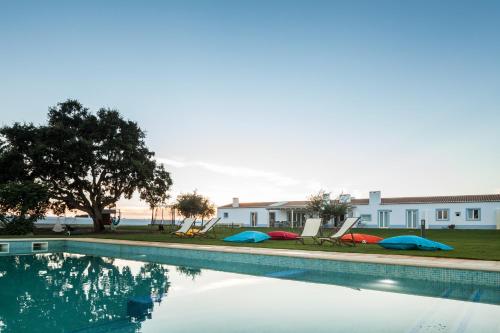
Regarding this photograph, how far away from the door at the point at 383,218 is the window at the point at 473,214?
5.81 m

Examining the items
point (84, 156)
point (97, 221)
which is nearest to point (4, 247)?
point (84, 156)

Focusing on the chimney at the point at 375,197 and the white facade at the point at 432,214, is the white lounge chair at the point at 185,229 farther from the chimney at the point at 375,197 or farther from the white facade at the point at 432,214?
the chimney at the point at 375,197

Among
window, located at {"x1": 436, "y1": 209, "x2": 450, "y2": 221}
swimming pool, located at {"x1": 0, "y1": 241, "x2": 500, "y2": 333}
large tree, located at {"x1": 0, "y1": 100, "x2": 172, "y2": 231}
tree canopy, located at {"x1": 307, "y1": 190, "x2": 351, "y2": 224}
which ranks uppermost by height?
large tree, located at {"x1": 0, "y1": 100, "x2": 172, "y2": 231}

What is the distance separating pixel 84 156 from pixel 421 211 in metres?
25.2

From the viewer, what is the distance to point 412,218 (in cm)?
3170

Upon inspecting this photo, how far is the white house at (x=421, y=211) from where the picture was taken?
95.7ft

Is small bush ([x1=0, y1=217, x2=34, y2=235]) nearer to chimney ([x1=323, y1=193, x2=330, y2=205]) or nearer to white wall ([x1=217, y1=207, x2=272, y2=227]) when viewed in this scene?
chimney ([x1=323, y1=193, x2=330, y2=205])

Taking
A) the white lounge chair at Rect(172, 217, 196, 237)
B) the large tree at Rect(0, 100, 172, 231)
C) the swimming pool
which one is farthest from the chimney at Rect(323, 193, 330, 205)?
the swimming pool

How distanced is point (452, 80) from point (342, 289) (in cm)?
1293

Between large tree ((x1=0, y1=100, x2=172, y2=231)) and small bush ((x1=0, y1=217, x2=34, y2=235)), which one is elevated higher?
large tree ((x1=0, y1=100, x2=172, y2=231))

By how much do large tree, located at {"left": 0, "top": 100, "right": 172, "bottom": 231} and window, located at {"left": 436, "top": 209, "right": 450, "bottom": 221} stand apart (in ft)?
71.1

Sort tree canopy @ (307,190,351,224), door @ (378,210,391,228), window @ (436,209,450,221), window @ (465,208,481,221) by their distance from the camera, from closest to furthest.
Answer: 1. tree canopy @ (307,190,351,224)
2. window @ (465,208,481,221)
3. window @ (436,209,450,221)
4. door @ (378,210,391,228)

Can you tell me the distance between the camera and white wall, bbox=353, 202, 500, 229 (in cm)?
2898

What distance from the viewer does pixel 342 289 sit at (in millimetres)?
6977
